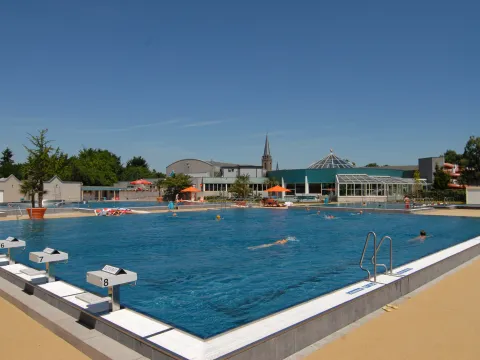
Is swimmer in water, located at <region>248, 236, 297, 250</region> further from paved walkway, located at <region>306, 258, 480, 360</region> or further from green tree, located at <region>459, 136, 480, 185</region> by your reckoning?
green tree, located at <region>459, 136, 480, 185</region>

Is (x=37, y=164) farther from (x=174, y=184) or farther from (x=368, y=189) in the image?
(x=368, y=189)

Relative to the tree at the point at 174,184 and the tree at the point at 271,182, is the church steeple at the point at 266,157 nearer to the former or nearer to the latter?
the tree at the point at 271,182

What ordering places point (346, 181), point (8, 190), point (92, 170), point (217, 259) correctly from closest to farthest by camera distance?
point (217, 259)
point (8, 190)
point (346, 181)
point (92, 170)

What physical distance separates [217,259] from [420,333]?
6291 millimetres

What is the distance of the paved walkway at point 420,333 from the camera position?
147 inches

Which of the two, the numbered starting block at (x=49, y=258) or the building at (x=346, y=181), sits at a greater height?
the building at (x=346, y=181)

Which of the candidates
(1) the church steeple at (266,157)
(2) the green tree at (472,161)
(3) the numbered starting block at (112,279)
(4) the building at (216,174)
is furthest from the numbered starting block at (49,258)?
(1) the church steeple at (266,157)

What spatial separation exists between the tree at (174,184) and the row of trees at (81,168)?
9964 mm

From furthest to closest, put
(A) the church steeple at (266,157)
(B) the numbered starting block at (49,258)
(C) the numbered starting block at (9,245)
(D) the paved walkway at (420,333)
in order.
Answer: (A) the church steeple at (266,157), (C) the numbered starting block at (9,245), (B) the numbered starting block at (49,258), (D) the paved walkway at (420,333)

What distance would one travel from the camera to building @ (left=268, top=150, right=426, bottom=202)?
37.7 meters

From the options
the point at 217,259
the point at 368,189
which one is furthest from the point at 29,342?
the point at 368,189

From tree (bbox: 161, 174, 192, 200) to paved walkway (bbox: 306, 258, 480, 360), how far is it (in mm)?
35096

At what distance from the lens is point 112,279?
14.1ft

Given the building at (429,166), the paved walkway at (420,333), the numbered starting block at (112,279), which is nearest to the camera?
the paved walkway at (420,333)
